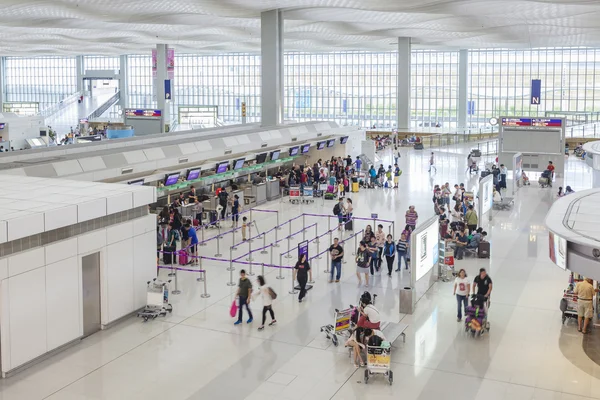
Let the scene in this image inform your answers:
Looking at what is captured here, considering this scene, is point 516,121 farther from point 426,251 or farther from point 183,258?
point 183,258

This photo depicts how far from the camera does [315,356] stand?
1177 cm

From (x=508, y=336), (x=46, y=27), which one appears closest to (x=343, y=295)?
(x=508, y=336)

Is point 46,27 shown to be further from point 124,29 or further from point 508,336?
point 508,336

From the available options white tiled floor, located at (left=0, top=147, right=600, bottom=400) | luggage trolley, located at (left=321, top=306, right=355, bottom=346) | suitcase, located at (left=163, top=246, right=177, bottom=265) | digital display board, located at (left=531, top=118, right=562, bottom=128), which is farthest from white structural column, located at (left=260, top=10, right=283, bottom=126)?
luggage trolley, located at (left=321, top=306, right=355, bottom=346)

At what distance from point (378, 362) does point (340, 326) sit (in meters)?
1.70

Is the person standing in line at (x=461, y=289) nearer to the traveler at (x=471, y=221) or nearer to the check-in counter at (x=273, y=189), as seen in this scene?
the traveler at (x=471, y=221)

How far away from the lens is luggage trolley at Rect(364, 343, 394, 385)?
10.7 meters

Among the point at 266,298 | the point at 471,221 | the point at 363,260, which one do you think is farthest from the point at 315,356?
the point at 471,221

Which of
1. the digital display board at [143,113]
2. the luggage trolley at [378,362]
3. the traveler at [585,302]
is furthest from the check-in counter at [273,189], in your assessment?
the digital display board at [143,113]

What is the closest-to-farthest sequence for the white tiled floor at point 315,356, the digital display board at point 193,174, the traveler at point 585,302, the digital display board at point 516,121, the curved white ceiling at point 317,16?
1. the white tiled floor at point 315,356
2. the traveler at point 585,302
3. the digital display board at point 193,174
4. the curved white ceiling at point 317,16
5. the digital display board at point 516,121

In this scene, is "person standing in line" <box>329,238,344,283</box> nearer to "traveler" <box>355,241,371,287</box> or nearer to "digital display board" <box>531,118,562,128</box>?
"traveler" <box>355,241,371,287</box>

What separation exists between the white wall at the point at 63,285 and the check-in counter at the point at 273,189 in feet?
48.0

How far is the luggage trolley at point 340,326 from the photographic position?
12289 mm

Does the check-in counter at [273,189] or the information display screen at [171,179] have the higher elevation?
the information display screen at [171,179]
